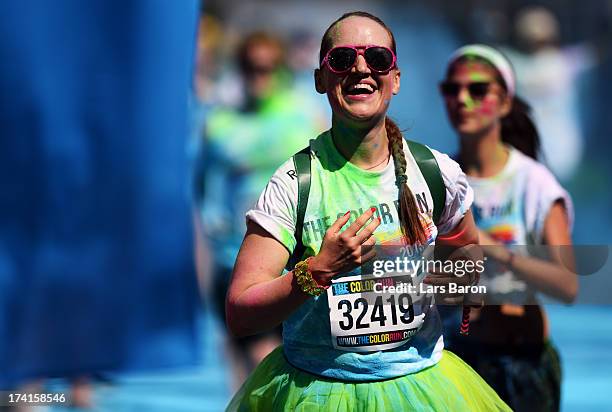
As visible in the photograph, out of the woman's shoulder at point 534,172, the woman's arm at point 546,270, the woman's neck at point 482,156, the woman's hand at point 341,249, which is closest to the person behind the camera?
the woman's hand at point 341,249

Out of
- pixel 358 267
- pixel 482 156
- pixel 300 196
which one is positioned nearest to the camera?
pixel 358 267

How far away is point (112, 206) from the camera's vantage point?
20.9ft

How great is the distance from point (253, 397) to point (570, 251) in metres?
1.70

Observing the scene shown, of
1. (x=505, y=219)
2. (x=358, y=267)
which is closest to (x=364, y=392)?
(x=358, y=267)

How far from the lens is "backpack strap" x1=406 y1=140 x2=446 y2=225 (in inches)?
158

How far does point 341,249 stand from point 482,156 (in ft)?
7.51

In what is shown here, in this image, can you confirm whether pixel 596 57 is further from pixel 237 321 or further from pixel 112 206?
pixel 237 321

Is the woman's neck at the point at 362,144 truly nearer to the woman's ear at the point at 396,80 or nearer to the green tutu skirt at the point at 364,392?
the woman's ear at the point at 396,80

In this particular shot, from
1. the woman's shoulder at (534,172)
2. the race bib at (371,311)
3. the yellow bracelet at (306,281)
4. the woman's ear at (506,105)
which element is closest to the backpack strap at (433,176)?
the race bib at (371,311)

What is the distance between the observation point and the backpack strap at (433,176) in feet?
13.2

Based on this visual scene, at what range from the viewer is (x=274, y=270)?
375 cm

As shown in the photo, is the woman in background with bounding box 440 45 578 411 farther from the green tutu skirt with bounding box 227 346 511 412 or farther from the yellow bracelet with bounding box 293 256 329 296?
the yellow bracelet with bounding box 293 256 329 296

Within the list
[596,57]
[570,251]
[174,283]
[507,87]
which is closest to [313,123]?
[174,283]

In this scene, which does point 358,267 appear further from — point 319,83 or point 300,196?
point 319,83
